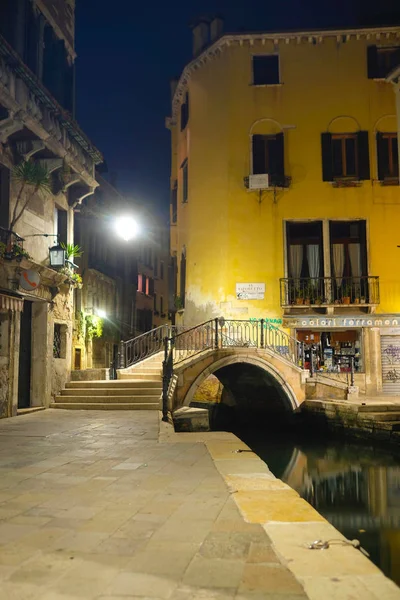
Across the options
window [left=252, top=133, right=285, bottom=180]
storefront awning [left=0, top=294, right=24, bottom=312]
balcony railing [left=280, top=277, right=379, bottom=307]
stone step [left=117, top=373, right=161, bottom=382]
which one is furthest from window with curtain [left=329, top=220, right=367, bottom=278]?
storefront awning [left=0, top=294, right=24, bottom=312]

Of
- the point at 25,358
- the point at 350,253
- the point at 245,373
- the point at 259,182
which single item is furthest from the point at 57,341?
the point at 350,253

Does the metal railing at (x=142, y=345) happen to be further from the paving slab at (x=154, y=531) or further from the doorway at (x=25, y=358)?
the paving slab at (x=154, y=531)

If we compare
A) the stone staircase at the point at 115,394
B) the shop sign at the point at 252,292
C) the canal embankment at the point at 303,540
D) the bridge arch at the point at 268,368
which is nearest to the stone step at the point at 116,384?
the stone staircase at the point at 115,394

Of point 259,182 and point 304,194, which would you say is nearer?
point 259,182

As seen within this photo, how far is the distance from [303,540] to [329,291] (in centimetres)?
1764

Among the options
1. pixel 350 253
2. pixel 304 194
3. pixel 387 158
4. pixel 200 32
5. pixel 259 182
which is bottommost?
pixel 350 253

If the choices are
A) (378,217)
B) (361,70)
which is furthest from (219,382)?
(361,70)

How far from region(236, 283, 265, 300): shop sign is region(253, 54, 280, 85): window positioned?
8112 millimetres

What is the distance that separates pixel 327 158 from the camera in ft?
69.8

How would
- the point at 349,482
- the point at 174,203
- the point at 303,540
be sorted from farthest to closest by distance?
1. the point at 174,203
2. the point at 349,482
3. the point at 303,540

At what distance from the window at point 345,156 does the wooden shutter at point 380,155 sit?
0.43 metres

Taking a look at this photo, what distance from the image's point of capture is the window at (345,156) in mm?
21031

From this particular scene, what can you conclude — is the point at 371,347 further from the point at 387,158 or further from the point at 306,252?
the point at 387,158

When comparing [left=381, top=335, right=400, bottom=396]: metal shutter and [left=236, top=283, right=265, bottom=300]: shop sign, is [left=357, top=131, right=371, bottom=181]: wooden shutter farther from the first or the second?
[left=381, top=335, right=400, bottom=396]: metal shutter
